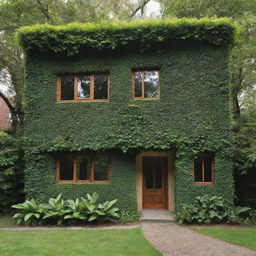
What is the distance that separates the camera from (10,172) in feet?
30.1

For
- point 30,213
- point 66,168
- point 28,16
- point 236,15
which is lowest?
point 30,213

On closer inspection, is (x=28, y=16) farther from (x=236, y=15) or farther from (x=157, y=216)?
(x=157, y=216)

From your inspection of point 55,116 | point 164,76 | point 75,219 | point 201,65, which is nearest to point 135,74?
point 164,76

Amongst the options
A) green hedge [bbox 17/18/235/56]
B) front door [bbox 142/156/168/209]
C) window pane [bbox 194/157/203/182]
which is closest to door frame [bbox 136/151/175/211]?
front door [bbox 142/156/168/209]

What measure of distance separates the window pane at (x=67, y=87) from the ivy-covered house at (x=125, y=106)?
0.05 m

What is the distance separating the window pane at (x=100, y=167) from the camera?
374 inches

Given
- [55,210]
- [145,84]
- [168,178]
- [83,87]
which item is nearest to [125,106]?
[145,84]

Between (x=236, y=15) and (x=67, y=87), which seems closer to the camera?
(x=67, y=87)

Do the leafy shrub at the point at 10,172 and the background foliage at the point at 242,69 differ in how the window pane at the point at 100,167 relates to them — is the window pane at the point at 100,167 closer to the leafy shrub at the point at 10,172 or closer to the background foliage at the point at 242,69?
the leafy shrub at the point at 10,172

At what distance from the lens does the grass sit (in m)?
8.29

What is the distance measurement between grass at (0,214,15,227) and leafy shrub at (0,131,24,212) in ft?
1.92

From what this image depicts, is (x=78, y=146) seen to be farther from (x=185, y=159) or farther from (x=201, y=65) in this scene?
(x=201, y=65)

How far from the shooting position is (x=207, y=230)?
7426mm

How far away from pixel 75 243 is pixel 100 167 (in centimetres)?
382
